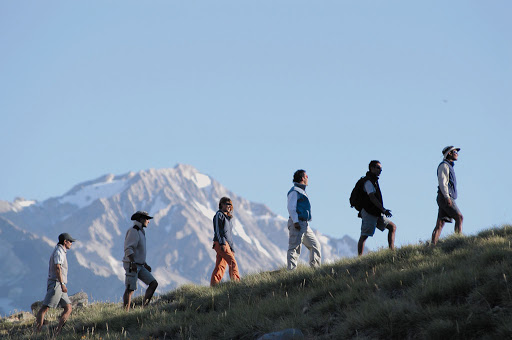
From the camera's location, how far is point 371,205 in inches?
534

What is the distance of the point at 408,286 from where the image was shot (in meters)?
9.77

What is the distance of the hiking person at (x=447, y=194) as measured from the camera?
43.1ft

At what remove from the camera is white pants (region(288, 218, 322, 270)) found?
1348cm

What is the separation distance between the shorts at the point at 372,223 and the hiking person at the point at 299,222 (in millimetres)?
977

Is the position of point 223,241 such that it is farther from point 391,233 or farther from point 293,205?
point 391,233

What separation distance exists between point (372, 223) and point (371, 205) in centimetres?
34

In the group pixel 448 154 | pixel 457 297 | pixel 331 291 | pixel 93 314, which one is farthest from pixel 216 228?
pixel 457 297

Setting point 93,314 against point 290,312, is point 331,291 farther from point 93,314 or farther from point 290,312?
point 93,314

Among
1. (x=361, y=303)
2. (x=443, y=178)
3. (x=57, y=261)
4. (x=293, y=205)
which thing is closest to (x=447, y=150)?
(x=443, y=178)

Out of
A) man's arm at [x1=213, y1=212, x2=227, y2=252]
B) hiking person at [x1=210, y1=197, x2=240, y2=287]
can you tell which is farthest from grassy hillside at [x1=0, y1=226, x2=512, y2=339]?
man's arm at [x1=213, y1=212, x2=227, y2=252]

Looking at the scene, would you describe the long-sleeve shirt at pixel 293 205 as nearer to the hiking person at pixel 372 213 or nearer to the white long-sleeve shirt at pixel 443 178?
the hiking person at pixel 372 213

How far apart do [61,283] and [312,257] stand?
4593 millimetres

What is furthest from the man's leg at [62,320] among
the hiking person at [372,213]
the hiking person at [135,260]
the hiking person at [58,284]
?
the hiking person at [372,213]

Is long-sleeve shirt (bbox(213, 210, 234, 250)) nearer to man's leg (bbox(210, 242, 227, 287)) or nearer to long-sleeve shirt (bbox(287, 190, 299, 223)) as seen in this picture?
man's leg (bbox(210, 242, 227, 287))
